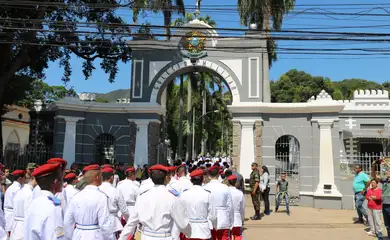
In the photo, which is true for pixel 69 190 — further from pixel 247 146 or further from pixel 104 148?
pixel 104 148

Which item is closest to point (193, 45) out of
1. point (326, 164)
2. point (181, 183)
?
point (326, 164)

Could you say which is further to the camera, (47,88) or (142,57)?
(47,88)

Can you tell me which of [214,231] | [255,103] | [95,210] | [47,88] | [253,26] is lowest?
[214,231]

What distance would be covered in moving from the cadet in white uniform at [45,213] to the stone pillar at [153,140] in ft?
43.0

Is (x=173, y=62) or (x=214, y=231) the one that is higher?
(x=173, y=62)

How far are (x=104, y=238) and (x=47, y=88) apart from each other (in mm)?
46673

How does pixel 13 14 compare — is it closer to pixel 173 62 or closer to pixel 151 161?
pixel 173 62

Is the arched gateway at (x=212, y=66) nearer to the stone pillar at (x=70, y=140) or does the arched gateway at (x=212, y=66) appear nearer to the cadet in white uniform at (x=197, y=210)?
the stone pillar at (x=70, y=140)

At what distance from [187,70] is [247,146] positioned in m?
4.48

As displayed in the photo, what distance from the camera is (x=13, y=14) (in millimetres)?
17297

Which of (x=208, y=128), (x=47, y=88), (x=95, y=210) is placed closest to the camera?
(x=95, y=210)

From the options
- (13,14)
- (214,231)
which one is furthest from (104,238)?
(13,14)

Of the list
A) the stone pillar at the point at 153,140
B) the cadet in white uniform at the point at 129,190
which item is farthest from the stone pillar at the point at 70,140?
the cadet in white uniform at the point at 129,190

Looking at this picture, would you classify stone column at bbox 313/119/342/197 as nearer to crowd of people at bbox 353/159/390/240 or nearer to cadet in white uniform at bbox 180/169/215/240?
crowd of people at bbox 353/159/390/240
